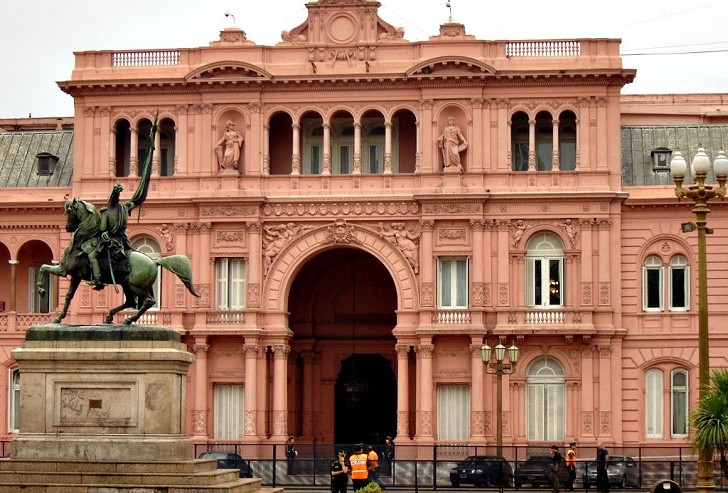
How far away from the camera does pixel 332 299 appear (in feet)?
257

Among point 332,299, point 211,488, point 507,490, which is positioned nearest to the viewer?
point 211,488

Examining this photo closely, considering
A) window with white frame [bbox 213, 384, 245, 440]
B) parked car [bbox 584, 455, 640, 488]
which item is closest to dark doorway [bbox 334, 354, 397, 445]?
window with white frame [bbox 213, 384, 245, 440]

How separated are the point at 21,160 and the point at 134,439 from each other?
4363 centimetres

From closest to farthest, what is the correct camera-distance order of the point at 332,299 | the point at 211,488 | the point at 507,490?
the point at 211,488, the point at 507,490, the point at 332,299

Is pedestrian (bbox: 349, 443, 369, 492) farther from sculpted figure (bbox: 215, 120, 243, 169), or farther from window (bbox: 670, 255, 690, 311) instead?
window (bbox: 670, 255, 690, 311)

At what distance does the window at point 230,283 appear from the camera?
72.8 m

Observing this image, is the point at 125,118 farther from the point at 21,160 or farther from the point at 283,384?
the point at 283,384

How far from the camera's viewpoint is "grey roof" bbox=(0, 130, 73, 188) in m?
77.8

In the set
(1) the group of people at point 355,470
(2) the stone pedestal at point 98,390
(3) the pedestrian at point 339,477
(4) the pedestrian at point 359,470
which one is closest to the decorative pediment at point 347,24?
(1) the group of people at point 355,470

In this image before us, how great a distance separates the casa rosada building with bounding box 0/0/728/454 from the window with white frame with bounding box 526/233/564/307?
84 millimetres

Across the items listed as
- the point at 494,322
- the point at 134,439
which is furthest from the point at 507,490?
the point at 134,439

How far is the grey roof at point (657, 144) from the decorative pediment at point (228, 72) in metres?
16.3

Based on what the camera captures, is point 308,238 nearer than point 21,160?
Yes

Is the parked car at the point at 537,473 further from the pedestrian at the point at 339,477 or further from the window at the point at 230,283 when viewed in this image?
the window at the point at 230,283
